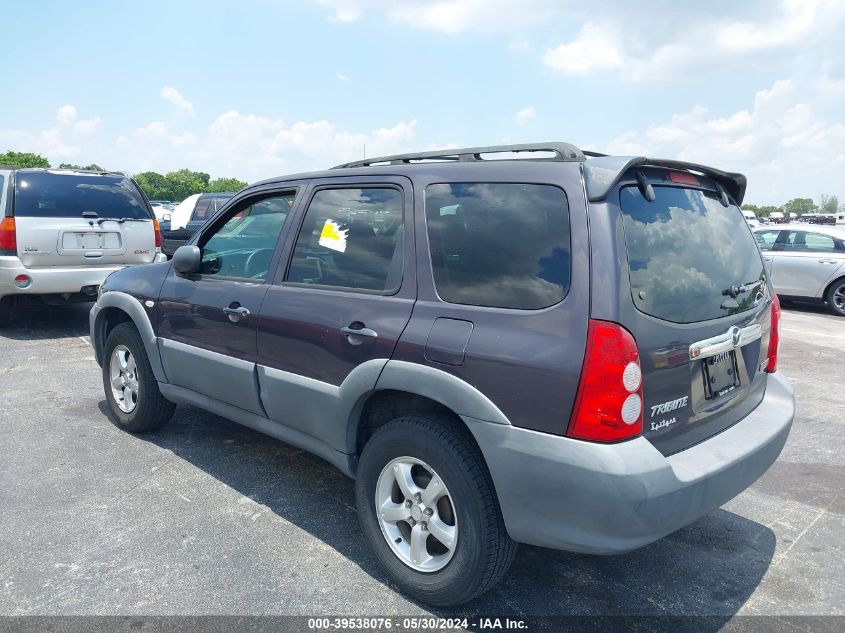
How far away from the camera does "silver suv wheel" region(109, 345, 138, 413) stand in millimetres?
4547

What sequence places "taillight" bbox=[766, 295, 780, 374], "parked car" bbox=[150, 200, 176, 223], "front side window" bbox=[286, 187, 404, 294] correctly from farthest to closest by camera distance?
"parked car" bbox=[150, 200, 176, 223], "taillight" bbox=[766, 295, 780, 374], "front side window" bbox=[286, 187, 404, 294]

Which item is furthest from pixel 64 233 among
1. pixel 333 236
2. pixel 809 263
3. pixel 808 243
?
pixel 808 243

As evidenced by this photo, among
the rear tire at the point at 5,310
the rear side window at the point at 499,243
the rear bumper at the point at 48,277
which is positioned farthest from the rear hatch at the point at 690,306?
the rear tire at the point at 5,310

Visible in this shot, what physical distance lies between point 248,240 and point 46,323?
625 cm

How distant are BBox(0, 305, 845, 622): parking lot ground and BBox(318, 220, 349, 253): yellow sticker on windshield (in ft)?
4.72

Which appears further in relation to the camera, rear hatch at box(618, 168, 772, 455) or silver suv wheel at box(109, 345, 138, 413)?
silver suv wheel at box(109, 345, 138, 413)

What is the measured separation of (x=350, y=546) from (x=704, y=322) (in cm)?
194

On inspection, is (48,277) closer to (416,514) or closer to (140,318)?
(140,318)

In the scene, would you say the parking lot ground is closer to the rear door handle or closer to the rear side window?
the rear door handle

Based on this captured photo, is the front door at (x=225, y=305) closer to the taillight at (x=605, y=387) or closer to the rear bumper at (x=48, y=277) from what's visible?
the taillight at (x=605, y=387)

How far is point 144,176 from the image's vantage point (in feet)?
354

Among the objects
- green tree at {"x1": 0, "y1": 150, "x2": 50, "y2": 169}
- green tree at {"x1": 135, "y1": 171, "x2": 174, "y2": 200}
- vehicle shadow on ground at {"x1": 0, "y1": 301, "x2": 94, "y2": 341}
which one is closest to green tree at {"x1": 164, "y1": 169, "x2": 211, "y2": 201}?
green tree at {"x1": 135, "y1": 171, "x2": 174, "y2": 200}

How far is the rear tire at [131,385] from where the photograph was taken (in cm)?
441

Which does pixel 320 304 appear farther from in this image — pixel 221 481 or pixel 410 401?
pixel 221 481
